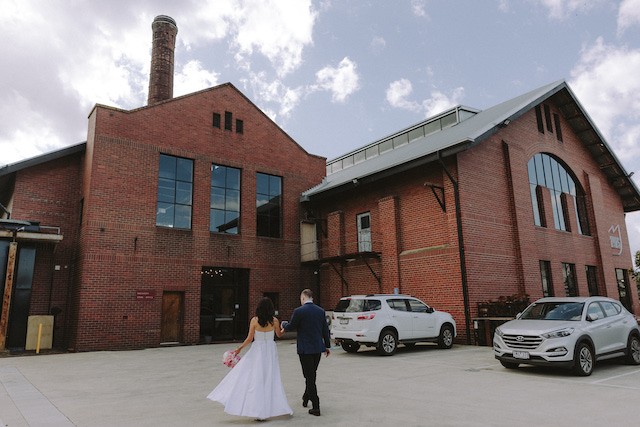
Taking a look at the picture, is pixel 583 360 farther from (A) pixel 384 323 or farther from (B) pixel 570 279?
(B) pixel 570 279

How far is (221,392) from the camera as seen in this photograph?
5.55 m

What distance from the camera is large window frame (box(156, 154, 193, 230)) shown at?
17188 mm

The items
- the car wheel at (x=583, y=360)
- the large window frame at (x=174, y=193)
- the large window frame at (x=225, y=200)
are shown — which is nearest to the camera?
the car wheel at (x=583, y=360)

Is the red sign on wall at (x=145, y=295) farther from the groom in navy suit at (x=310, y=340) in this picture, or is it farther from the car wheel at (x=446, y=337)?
the groom in navy suit at (x=310, y=340)

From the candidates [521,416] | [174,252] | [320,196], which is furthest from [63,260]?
[521,416]

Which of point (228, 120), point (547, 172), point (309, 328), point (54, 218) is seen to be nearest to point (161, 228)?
point (54, 218)

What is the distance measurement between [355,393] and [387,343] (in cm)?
519

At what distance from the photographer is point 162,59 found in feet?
75.7

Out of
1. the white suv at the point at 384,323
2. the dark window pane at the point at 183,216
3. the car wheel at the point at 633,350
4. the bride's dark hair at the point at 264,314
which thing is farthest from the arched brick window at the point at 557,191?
the bride's dark hair at the point at 264,314

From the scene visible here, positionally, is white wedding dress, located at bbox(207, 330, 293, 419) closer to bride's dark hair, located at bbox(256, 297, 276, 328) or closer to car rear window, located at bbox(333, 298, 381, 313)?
bride's dark hair, located at bbox(256, 297, 276, 328)

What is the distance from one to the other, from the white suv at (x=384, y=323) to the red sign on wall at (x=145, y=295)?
7.31 meters

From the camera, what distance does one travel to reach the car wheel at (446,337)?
13.5 m

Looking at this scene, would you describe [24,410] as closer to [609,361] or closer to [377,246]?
[609,361]

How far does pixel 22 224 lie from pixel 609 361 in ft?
58.5
